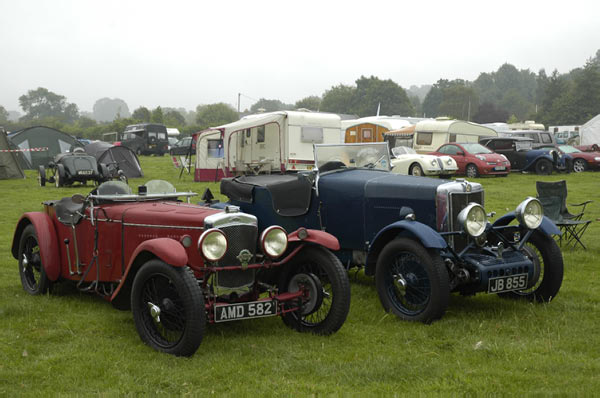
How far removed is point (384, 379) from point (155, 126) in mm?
38193

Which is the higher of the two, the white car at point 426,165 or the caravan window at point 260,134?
the caravan window at point 260,134

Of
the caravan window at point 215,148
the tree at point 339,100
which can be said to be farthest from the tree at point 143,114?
the caravan window at point 215,148

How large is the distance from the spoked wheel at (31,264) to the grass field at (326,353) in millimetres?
188

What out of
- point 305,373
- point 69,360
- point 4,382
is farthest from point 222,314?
point 4,382

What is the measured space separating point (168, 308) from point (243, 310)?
1.84ft

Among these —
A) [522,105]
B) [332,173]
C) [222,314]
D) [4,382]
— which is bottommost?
[4,382]

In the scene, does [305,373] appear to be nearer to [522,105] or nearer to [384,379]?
[384,379]

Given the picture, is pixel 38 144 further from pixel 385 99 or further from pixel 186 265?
pixel 385 99

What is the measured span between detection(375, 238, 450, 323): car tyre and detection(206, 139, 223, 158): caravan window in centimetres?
1674

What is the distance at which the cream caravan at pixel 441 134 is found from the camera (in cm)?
2645

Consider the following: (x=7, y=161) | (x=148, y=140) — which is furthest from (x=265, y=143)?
(x=148, y=140)

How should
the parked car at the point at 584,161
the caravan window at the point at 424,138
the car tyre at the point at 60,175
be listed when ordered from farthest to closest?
the caravan window at the point at 424,138
the parked car at the point at 584,161
the car tyre at the point at 60,175

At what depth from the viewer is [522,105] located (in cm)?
12794

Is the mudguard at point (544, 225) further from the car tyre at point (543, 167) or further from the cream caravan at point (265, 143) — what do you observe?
the car tyre at point (543, 167)
